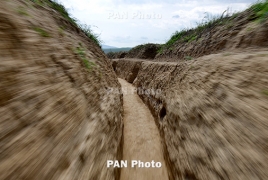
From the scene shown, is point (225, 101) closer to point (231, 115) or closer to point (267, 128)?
point (231, 115)

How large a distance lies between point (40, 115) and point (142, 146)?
2.14m

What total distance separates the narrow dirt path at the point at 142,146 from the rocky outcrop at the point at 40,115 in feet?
2.43

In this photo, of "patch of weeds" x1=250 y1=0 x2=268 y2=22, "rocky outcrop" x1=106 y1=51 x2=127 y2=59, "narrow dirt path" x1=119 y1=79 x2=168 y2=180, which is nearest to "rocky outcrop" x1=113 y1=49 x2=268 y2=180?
"narrow dirt path" x1=119 y1=79 x2=168 y2=180

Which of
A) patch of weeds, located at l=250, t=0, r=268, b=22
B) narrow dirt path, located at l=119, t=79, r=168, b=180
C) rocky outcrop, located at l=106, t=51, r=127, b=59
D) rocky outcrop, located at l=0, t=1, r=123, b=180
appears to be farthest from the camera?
rocky outcrop, located at l=106, t=51, r=127, b=59

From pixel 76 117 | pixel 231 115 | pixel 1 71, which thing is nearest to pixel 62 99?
pixel 76 117

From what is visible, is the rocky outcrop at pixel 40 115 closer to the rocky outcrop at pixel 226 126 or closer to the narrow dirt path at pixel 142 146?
the narrow dirt path at pixel 142 146

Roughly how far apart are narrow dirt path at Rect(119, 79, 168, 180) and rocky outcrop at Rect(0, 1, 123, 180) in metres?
0.74

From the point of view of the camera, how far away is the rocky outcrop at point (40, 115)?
2.48ft

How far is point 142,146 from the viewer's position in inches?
104

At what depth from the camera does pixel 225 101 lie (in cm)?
140

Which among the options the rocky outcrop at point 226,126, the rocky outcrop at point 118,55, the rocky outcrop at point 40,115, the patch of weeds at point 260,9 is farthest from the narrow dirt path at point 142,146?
the rocky outcrop at point 118,55

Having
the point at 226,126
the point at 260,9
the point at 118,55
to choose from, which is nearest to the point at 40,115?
the point at 226,126

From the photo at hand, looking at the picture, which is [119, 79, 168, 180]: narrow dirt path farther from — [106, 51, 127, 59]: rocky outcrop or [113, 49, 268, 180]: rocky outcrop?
[106, 51, 127, 59]: rocky outcrop

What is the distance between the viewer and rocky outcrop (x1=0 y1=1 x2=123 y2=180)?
2.48ft
